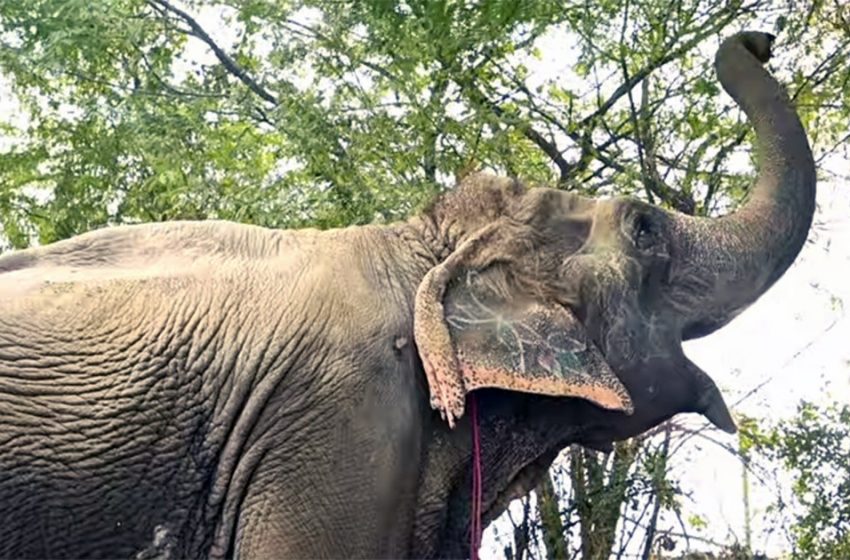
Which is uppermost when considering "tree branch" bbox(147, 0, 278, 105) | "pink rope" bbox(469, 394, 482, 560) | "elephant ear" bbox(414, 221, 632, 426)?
"tree branch" bbox(147, 0, 278, 105)

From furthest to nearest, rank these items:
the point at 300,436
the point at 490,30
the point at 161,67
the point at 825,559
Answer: the point at 161,67, the point at 825,559, the point at 490,30, the point at 300,436

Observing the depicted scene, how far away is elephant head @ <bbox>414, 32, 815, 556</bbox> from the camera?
11.9ft

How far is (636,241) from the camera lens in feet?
13.0

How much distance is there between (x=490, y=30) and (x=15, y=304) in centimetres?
365

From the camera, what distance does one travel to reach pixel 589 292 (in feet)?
12.5

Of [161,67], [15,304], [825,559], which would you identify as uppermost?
[161,67]

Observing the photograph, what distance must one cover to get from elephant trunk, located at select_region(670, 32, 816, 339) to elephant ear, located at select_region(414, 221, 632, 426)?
0.42 m

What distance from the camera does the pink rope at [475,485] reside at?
144 inches

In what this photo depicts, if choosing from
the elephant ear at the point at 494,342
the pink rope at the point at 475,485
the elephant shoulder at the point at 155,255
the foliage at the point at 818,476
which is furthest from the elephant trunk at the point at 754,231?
the foliage at the point at 818,476

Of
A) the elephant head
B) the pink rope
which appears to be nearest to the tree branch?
the elephant head

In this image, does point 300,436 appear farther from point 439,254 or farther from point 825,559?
point 825,559

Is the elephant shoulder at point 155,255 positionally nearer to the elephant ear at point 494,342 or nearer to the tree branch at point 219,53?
the elephant ear at point 494,342

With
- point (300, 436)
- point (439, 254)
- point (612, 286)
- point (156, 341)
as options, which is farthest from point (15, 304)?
point (612, 286)

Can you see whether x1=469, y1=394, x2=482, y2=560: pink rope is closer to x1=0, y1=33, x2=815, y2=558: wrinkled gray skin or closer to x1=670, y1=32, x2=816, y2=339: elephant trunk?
x1=0, y1=33, x2=815, y2=558: wrinkled gray skin
